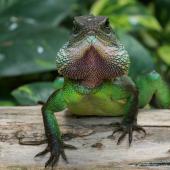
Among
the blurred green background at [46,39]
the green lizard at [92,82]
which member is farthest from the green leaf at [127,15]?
the green lizard at [92,82]

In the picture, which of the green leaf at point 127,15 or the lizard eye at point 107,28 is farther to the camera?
the green leaf at point 127,15

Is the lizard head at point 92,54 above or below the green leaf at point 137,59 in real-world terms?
above

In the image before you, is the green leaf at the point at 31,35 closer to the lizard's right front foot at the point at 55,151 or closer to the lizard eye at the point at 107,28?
the lizard's right front foot at the point at 55,151

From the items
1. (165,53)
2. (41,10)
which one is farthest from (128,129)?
(41,10)

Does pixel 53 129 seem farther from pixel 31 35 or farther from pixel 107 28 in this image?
pixel 31 35

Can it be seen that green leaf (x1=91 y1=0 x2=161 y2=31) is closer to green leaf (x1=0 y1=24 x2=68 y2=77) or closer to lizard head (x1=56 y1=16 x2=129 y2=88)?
green leaf (x1=0 y1=24 x2=68 y2=77)

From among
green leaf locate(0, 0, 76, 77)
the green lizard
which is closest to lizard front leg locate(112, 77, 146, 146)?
the green lizard

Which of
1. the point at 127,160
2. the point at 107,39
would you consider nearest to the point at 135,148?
the point at 127,160

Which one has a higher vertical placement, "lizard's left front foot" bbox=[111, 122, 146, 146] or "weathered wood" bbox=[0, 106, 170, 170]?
"lizard's left front foot" bbox=[111, 122, 146, 146]
